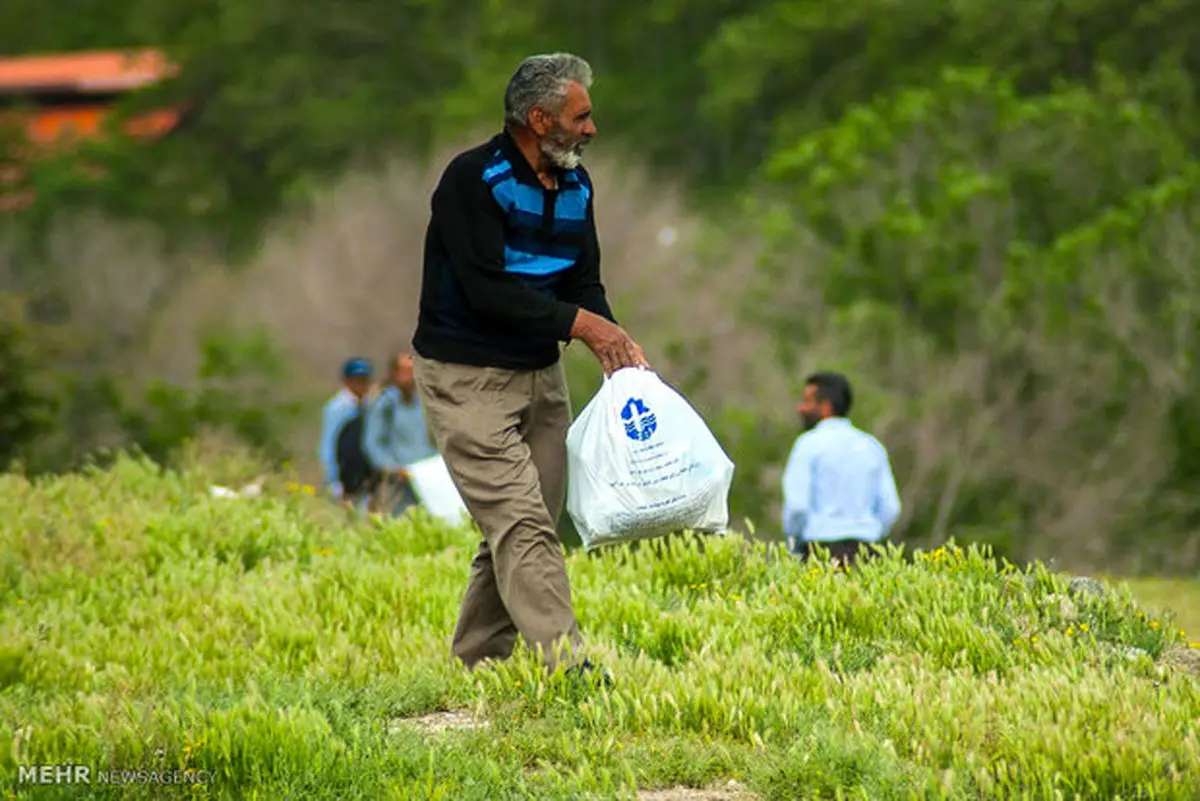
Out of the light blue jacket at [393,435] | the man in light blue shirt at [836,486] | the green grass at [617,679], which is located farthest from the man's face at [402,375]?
the man in light blue shirt at [836,486]

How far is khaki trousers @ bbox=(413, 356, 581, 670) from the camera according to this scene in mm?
6711

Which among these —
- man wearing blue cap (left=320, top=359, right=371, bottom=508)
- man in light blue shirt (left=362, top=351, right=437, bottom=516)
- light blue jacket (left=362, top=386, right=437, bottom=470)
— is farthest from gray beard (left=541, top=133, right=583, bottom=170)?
man wearing blue cap (left=320, top=359, right=371, bottom=508)

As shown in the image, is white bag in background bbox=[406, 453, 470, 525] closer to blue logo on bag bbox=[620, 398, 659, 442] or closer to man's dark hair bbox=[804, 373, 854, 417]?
man's dark hair bbox=[804, 373, 854, 417]

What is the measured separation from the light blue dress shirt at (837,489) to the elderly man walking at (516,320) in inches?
134

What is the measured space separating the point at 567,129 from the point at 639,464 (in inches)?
42.9

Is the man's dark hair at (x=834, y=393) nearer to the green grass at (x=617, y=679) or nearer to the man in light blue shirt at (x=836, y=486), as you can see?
the man in light blue shirt at (x=836, y=486)

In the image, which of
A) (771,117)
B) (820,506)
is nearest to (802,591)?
(820,506)

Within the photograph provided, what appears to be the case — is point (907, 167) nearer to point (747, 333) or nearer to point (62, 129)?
point (747, 333)

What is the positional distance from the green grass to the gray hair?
176 centimetres

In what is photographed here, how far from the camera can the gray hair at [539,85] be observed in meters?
6.71

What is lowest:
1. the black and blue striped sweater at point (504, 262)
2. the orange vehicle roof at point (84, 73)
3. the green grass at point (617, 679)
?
the green grass at point (617, 679)

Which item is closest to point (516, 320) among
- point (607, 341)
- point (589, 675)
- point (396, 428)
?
point (607, 341)

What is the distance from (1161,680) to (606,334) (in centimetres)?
208

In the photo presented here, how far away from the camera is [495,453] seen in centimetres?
679
